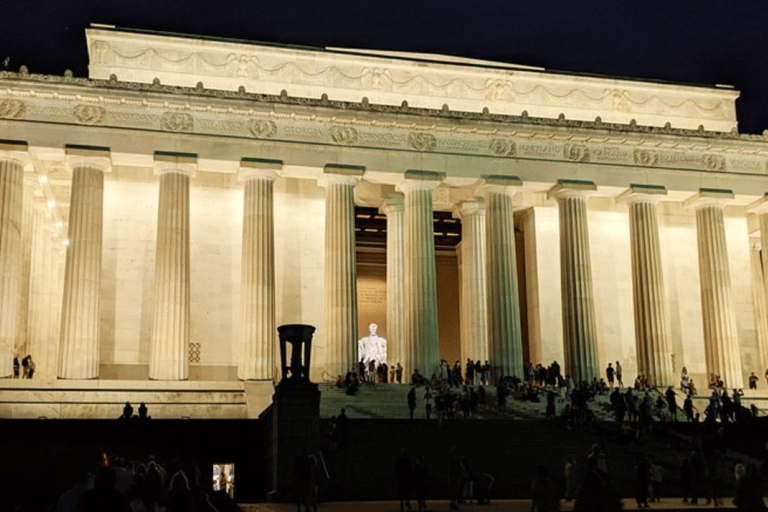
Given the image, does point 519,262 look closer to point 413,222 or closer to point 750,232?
point 413,222

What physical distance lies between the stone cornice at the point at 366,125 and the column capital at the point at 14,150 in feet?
3.83

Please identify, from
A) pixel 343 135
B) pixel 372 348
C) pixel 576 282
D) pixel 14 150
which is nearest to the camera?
pixel 14 150

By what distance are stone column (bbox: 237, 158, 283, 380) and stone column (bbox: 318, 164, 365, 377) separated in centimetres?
243

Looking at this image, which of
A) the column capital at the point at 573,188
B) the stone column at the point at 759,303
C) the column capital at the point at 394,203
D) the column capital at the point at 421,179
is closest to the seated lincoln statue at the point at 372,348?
the column capital at the point at 394,203

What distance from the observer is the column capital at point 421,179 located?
147 ft

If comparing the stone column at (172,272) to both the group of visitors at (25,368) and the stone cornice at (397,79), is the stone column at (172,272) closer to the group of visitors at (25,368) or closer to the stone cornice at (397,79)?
the group of visitors at (25,368)

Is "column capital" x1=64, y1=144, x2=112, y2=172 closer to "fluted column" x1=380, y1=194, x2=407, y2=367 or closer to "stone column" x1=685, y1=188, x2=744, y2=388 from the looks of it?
"fluted column" x1=380, y1=194, x2=407, y2=367

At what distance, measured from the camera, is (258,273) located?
42406mm

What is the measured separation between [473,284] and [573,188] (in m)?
6.65

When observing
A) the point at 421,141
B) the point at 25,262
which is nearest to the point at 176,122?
the point at 25,262

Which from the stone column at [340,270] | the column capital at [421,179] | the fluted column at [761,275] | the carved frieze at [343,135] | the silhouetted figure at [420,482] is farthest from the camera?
the fluted column at [761,275]

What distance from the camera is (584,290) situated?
45938 mm

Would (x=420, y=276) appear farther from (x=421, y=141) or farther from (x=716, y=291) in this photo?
(x=716, y=291)

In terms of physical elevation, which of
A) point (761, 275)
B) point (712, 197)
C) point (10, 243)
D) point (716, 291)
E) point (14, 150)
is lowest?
point (716, 291)
